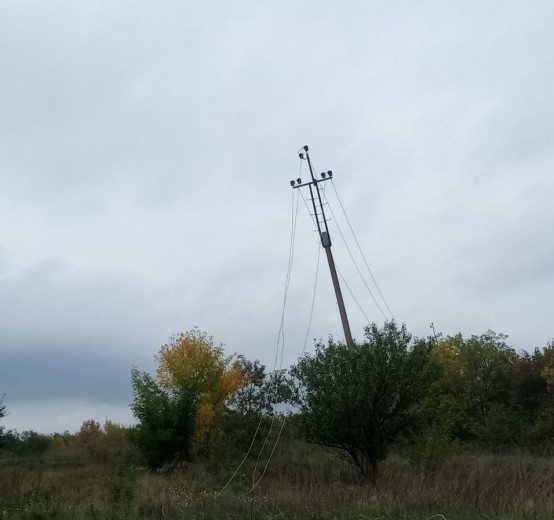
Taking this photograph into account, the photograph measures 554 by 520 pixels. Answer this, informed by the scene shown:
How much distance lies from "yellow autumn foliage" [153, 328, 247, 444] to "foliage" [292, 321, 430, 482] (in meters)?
24.1

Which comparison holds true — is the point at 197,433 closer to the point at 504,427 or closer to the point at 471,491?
the point at 504,427

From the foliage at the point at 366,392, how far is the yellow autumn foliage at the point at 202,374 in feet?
79.0

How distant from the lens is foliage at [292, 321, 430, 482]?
2167cm

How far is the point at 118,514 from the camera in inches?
688

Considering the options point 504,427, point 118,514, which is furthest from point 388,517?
point 504,427

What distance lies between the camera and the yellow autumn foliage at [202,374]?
46.9m

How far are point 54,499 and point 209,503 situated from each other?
7213 millimetres

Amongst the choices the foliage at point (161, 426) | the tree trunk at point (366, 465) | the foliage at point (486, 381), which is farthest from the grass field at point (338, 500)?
the foliage at point (486, 381)

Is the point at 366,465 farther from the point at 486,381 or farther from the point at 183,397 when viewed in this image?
the point at 486,381

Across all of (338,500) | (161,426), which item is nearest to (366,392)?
(338,500)

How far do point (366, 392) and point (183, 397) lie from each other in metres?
24.4

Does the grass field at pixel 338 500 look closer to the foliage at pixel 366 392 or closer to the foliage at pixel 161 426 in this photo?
the foliage at pixel 366 392

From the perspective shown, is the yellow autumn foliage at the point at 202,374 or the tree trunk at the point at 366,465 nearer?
the tree trunk at the point at 366,465

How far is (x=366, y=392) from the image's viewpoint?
2156 centimetres
